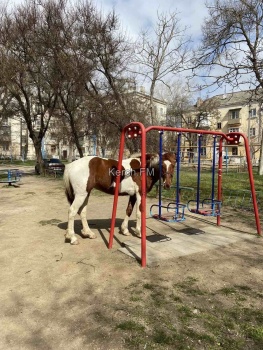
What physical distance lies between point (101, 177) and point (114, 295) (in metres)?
2.78

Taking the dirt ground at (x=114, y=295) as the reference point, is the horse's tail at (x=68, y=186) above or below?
above

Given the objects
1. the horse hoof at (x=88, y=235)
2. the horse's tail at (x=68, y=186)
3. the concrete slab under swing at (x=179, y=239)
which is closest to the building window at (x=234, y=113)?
the concrete slab under swing at (x=179, y=239)

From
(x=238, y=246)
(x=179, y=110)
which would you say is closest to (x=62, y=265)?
(x=238, y=246)

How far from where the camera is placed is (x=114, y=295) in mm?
3750

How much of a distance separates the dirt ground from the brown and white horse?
0.80 metres

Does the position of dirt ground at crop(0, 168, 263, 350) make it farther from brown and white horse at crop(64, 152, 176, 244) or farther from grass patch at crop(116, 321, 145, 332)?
brown and white horse at crop(64, 152, 176, 244)

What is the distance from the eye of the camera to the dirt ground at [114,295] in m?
2.89

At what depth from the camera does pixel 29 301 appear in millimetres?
3641

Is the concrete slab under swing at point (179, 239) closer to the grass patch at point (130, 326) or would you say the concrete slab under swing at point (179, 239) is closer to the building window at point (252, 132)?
the grass patch at point (130, 326)

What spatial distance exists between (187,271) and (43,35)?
18.0 meters

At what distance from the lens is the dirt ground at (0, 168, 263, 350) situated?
2.89 meters

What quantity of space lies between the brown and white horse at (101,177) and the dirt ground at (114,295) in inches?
31.5

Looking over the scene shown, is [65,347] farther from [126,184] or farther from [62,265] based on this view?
[126,184]

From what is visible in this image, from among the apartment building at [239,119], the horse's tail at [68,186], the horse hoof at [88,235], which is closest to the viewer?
the horse's tail at [68,186]
